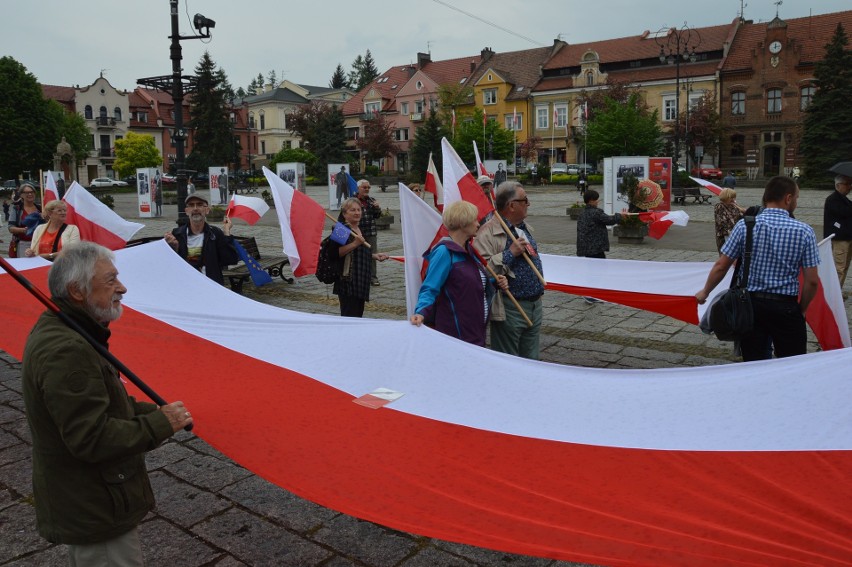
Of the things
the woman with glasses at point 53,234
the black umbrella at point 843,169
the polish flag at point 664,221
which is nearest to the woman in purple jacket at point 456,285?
the woman with glasses at point 53,234

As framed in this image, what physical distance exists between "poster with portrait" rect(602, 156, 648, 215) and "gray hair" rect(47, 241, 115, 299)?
19080mm

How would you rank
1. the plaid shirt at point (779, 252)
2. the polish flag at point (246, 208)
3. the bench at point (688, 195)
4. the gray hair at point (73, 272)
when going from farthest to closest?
the bench at point (688, 195), the polish flag at point (246, 208), the plaid shirt at point (779, 252), the gray hair at point (73, 272)

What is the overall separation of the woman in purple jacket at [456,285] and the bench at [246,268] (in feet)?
24.8

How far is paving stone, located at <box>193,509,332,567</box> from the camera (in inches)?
152

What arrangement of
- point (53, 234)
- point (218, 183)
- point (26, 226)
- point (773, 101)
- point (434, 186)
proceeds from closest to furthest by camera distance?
point (53, 234), point (434, 186), point (26, 226), point (218, 183), point (773, 101)

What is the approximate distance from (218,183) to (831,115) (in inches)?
1457

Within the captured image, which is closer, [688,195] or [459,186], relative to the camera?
[459,186]

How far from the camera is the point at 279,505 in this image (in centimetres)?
452

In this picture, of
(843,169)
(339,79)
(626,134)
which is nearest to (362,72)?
(339,79)

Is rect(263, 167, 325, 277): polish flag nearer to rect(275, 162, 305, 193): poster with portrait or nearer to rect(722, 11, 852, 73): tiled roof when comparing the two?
rect(275, 162, 305, 193): poster with portrait

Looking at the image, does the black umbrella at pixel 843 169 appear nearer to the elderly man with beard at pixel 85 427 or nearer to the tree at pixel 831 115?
the elderly man with beard at pixel 85 427

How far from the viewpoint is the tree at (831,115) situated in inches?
1730

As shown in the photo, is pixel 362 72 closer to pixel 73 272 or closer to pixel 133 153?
pixel 133 153

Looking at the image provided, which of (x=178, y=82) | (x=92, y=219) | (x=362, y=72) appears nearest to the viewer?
(x=92, y=219)
